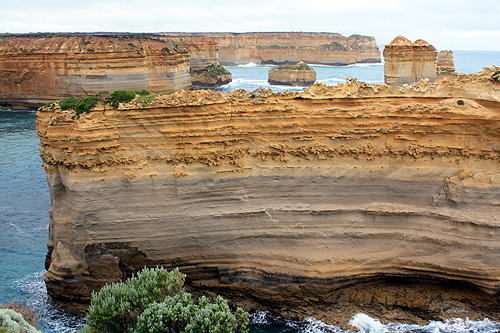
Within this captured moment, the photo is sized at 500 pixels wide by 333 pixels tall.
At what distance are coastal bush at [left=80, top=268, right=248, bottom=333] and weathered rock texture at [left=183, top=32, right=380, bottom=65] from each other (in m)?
109

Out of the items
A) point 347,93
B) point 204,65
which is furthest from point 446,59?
point 347,93

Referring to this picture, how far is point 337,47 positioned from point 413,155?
102883 millimetres

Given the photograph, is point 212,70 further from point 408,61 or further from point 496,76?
point 496,76

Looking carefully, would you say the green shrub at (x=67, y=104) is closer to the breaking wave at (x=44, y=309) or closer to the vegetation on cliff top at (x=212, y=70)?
the breaking wave at (x=44, y=309)

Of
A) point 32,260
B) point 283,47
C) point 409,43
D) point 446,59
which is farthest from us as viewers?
point 283,47

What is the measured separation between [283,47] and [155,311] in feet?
375

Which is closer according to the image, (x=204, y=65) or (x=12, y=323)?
(x=12, y=323)

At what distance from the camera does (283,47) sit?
119 m

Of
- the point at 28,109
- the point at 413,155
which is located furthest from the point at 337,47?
the point at 413,155

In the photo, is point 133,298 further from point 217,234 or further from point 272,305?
point 272,305

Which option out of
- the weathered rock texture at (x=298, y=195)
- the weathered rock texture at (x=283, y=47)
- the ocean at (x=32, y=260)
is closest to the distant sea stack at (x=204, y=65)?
the weathered rock texture at (x=283, y=47)

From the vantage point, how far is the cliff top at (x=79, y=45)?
50869 millimetres

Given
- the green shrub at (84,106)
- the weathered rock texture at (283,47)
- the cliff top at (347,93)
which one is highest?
the weathered rock texture at (283,47)

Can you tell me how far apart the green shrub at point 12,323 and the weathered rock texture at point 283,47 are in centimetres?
11043
